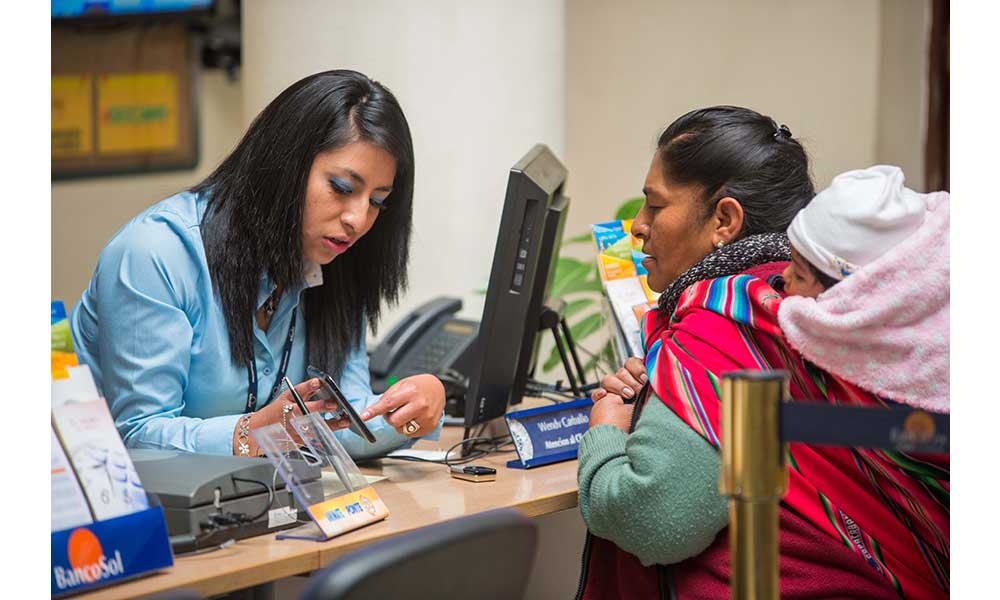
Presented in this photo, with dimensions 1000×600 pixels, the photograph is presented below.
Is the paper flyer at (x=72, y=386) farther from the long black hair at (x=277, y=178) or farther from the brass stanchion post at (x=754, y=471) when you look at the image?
the brass stanchion post at (x=754, y=471)

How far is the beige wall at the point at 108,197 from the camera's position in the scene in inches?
188

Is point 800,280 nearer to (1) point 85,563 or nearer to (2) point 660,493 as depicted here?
(2) point 660,493

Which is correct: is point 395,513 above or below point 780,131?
below

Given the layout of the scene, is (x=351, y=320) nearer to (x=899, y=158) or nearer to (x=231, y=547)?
(x=231, y=547)

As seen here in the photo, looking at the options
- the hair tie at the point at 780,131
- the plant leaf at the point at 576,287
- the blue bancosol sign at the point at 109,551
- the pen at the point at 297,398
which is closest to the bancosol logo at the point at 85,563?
the blue bancosol sign at the point at 109,551

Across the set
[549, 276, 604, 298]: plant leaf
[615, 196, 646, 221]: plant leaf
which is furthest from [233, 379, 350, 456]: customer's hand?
[549, 276, 604, 298]: plant leaf

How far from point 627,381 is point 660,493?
1.16ft

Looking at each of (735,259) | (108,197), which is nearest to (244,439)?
(735,259)

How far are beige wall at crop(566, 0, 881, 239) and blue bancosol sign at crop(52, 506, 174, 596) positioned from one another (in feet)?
10.6

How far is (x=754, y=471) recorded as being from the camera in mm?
1017

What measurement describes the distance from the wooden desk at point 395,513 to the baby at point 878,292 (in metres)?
0.54

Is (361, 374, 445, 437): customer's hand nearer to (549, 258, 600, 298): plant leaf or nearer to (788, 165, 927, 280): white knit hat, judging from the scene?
(788, 165, 927, 280): white knit hat

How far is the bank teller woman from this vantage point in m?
1.69
